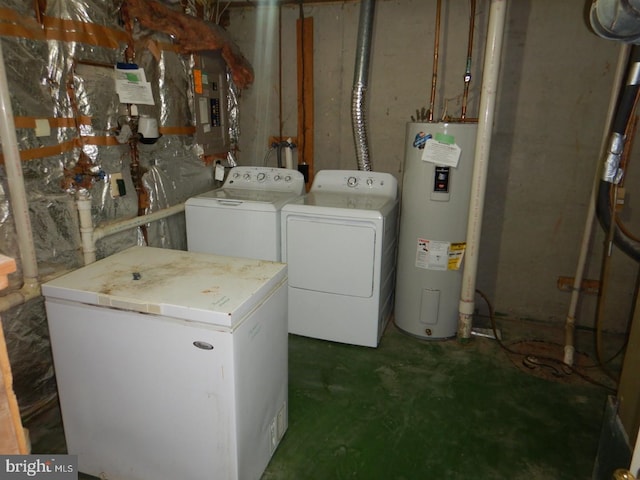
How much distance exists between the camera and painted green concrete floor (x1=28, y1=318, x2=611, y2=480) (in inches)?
74.6

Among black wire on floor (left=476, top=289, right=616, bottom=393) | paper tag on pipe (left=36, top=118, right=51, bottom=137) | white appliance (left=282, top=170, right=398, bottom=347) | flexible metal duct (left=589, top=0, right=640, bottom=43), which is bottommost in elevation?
black wire on floor (left=476, top=289, right=616, bottom=393)

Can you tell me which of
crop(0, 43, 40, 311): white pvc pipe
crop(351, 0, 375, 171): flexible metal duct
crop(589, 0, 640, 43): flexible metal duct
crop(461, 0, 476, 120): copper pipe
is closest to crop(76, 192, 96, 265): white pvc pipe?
crop(0, 43, 40, 311): white pvc pipe

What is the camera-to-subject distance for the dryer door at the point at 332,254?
2.61 meters

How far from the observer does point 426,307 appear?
2.90 m

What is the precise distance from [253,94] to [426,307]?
2.16 m

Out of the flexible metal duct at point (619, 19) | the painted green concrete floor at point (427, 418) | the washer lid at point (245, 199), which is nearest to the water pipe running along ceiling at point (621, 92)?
the flexible metal duct at point (619, 19)

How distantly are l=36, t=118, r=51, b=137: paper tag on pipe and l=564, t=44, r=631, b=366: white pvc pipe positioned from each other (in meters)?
2.91

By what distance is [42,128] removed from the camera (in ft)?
6.46

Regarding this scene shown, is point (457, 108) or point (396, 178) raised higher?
point (457, 108)

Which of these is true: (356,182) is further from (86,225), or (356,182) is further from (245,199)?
(86,225)

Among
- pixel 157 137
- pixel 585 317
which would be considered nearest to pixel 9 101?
pixel 157 137

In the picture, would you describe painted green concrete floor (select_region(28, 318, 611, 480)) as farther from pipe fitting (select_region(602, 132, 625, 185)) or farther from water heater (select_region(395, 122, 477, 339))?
pipe fitting (select_region(602, 132, 625, 185))

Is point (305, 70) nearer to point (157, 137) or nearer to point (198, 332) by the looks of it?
point (157, 137)

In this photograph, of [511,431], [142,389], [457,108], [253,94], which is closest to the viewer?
[142,389]
